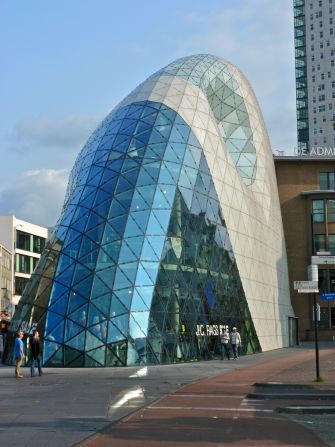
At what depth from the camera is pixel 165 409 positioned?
568 inches

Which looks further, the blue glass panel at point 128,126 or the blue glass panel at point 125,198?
the blue glass panel at point 128,126

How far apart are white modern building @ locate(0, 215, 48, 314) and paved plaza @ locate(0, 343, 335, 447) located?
68230 mm

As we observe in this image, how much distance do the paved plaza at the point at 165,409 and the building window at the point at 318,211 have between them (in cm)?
3712

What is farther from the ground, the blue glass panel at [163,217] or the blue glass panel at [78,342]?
the blue glass panel at [163,217]

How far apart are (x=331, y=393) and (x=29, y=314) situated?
1798 centimetres

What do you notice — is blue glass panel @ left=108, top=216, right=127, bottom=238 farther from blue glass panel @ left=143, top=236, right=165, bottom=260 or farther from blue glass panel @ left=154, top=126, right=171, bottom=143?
blue glass panel @ left=154, top=126, right=171, bottom=143

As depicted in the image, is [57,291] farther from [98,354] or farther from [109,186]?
[109,186]

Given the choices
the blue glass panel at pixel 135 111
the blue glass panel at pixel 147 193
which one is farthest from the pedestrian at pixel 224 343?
the blue glass panel at pixel 135 111

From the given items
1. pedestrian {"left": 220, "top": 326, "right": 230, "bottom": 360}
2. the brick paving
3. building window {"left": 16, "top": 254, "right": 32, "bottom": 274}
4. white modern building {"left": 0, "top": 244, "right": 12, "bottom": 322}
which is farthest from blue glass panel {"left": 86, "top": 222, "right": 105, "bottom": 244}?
building window {"left": 16, "top": 254, "right": 32, "bottom": 274}

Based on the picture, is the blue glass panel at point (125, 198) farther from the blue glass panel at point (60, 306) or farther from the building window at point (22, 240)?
the building window at point (22, 240)

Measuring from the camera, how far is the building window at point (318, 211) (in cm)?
6003

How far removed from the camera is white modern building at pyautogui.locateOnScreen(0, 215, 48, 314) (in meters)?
90.9

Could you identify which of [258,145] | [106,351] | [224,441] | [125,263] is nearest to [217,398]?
[224,441]

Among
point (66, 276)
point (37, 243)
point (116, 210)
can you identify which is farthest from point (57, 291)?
point (37, 243)
